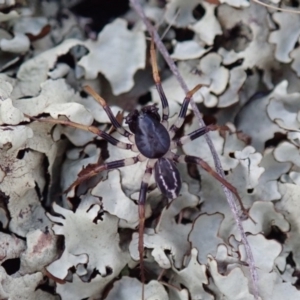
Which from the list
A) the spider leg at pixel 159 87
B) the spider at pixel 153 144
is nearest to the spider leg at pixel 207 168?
the spider at pixel 153 144

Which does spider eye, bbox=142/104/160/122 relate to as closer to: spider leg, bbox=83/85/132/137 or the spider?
the spider

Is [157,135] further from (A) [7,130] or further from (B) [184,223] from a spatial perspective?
(A) [7,130]

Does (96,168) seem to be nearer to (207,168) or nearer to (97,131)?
(97,131)

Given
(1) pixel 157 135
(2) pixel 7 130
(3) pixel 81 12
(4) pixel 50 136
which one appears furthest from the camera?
(3) pixel 81 12

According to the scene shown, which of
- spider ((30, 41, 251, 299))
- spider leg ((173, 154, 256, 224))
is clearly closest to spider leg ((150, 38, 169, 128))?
spider ((30, 41, 251, 299))

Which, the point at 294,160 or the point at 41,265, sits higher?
the point at 294,160

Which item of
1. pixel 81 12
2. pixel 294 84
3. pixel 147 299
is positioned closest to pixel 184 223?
pixel 147 299

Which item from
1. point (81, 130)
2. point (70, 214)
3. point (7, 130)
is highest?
point (7, 130)
